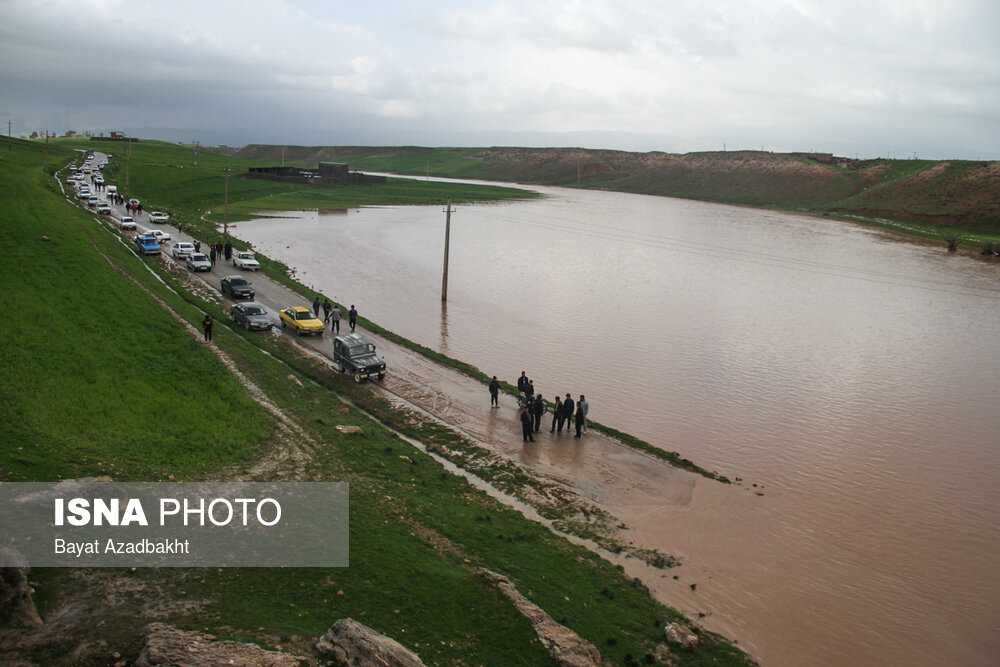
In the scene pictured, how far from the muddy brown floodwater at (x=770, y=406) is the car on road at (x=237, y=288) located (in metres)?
6.77

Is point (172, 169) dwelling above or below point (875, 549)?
above

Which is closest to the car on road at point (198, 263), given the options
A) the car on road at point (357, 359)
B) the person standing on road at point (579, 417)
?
the car on road at point (357, 359)

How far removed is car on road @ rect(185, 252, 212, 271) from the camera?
43.0 meters

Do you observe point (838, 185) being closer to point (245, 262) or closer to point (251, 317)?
point (245, 262)

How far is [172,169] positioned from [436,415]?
108 metres

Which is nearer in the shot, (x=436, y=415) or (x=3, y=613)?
(x=3, y=613)

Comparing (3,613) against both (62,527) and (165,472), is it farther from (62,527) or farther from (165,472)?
(165,472)

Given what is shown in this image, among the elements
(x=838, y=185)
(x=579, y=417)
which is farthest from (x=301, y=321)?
(x=838, y=185)

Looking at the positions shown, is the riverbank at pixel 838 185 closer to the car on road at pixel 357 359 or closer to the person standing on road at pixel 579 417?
the person standing on road at pixel 579 417

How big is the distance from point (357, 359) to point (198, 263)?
21.8 metres

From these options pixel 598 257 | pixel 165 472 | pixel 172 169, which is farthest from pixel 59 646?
pixel 172 169

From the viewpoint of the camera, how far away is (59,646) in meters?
8.67

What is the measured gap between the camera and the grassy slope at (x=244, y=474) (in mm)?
10164

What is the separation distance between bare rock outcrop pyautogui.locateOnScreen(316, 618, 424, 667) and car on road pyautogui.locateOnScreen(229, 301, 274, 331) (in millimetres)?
24031
